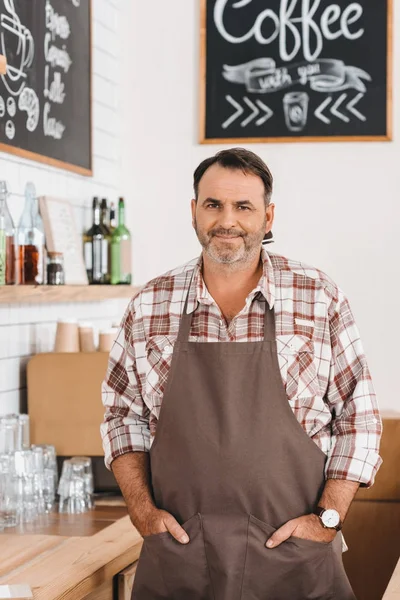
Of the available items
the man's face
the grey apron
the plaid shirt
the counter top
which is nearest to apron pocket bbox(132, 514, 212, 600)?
the grey apron

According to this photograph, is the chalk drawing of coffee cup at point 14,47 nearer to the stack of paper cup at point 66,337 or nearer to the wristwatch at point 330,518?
the stack of paper cup at point 66,337

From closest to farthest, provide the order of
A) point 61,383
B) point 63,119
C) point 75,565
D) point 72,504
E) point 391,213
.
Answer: point 75,565
point 72,504
point 61,383
point 63,119
point 391,213

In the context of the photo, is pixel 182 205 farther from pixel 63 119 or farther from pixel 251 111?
pixel 63 119

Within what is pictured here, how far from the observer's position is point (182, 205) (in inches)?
177

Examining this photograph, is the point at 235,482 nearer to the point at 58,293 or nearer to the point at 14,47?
the point at 58,293

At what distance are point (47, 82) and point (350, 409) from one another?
6.57 feet

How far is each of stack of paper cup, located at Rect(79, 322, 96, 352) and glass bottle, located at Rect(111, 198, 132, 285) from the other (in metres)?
0.46

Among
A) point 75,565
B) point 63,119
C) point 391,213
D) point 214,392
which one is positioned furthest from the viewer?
point 391,213

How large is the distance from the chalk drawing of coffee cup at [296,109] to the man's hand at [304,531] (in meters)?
2.46

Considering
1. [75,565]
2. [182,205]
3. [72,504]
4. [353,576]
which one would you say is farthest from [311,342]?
[182,205]

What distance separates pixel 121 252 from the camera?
13.5 feet

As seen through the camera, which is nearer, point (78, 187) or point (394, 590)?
point (394, 590)

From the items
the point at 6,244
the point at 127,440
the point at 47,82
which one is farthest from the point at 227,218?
the point at 47,82

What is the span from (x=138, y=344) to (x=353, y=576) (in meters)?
1.68
